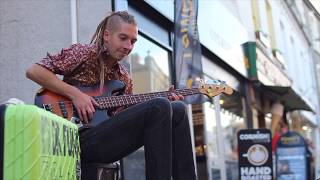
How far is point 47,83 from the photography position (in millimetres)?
2650

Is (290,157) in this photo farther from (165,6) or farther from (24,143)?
(24,143)

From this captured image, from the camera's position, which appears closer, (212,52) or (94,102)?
(94,102)

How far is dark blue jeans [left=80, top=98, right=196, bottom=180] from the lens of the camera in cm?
222

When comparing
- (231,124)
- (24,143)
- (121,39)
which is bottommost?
(24,143)

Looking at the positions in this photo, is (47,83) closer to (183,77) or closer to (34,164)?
(34,164)

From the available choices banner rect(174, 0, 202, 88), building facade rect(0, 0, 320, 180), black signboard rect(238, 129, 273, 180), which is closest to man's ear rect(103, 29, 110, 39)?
building facade rect(0, 0, 320, 180)

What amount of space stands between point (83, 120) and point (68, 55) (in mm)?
352

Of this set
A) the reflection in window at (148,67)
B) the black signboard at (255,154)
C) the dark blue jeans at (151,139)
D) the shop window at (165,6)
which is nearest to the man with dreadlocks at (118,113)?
the dark blue jeans at (151,139)

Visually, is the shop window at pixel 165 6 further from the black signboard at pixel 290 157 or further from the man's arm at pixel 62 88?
the black signboard at pixel 290 157

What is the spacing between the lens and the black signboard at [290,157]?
970cm

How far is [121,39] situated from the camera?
271 centimetres

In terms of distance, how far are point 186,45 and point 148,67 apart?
22.9 inches

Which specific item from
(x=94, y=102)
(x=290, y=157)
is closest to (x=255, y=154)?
(x=290, y=157)

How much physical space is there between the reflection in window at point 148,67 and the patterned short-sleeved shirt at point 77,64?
316 cm
